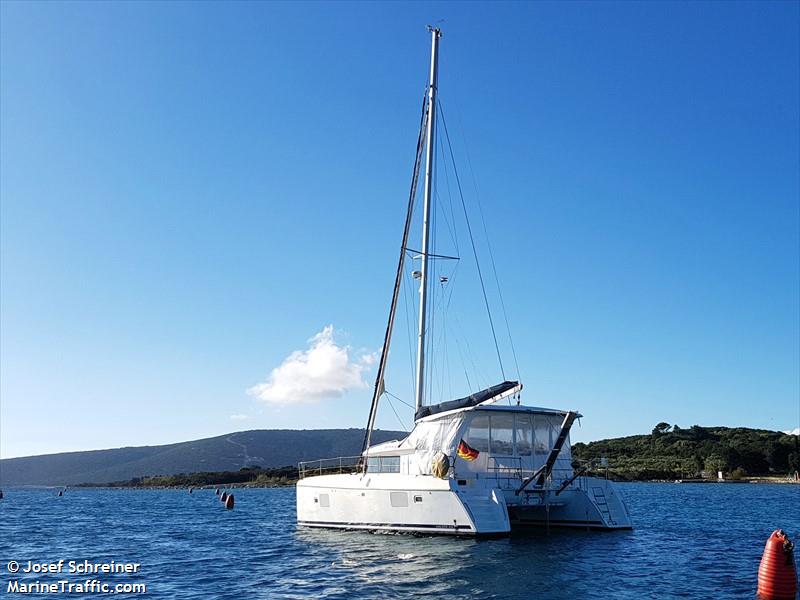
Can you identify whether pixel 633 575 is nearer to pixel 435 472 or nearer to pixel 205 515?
pixel 435 472

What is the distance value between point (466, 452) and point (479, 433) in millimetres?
1090

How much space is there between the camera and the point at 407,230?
2852 centimetres

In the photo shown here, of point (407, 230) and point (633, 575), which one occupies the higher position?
point (407, 230)

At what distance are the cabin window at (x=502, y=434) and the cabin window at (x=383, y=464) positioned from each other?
3453 mm

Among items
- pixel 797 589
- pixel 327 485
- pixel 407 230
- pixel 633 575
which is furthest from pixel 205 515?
pixel 797 589

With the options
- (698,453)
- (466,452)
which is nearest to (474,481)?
(466,452)

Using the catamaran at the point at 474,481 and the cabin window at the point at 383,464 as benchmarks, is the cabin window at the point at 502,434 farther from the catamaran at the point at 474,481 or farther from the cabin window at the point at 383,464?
the cabin window at the point at 383,464

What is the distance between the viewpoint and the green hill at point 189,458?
17188 centimetres

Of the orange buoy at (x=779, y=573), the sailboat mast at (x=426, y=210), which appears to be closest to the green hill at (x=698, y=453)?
the sailboat mast at (x=426, y=210)

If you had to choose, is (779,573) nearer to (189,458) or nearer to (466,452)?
(466,452)

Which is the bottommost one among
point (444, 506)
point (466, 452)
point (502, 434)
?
point (444, 506)

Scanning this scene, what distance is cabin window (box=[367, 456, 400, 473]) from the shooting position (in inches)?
933

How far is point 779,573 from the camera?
13.1m

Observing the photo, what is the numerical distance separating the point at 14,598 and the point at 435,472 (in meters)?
10.9
